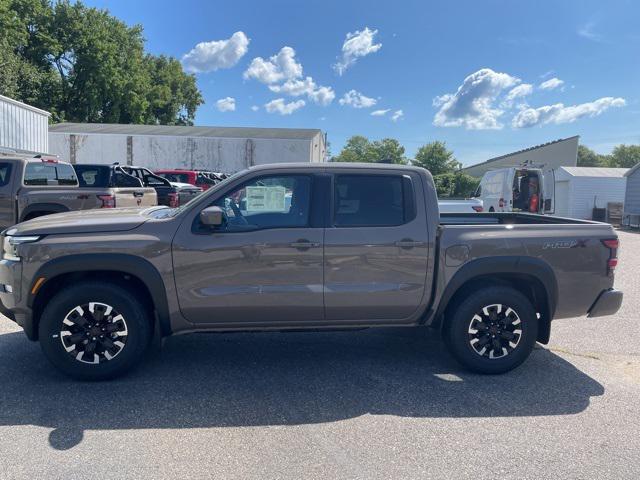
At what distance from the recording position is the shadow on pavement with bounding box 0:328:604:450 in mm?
3412

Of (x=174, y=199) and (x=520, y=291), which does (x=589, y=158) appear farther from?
(x=520, y=291)

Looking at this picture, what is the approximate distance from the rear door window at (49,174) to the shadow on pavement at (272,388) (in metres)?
4.90

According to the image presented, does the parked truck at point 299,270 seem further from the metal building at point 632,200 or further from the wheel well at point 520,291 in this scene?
the metal building at point 632,200

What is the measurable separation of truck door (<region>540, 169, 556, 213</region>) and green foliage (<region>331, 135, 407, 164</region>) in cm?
3978

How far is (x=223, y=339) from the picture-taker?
5.06 m

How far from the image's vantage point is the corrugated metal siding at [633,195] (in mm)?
21934

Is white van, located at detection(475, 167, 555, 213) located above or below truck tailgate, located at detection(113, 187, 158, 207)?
above

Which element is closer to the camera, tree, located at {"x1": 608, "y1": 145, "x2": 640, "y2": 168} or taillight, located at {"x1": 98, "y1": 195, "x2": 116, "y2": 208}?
taillight, located at {"x1": 98, "y1": 195, "x2": 116, "y2": 208}

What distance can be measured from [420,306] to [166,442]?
7.56 ft

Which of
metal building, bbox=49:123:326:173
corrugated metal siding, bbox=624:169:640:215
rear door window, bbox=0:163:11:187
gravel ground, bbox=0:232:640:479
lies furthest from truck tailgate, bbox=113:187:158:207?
metal building, bbox=49:123:326:173

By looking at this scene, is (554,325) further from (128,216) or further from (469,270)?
(128,216)

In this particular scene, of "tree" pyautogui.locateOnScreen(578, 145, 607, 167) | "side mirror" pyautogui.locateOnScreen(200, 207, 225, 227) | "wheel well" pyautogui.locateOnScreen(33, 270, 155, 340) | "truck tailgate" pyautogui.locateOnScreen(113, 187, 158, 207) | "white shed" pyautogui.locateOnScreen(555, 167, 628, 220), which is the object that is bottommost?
Answer: "wheel well" pyautogui.locateOnScreen(33, 270, 155, 340)

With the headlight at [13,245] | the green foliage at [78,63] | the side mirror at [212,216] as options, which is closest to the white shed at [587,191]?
the side mirror at [212,216]

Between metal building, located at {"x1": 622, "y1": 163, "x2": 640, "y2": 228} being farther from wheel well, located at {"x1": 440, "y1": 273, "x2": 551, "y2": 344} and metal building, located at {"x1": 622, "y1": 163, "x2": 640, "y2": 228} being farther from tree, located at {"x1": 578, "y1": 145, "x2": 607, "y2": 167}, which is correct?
tree, located at {"x1": 578, "y1": 145, "x2": 607, "y2": 167}
